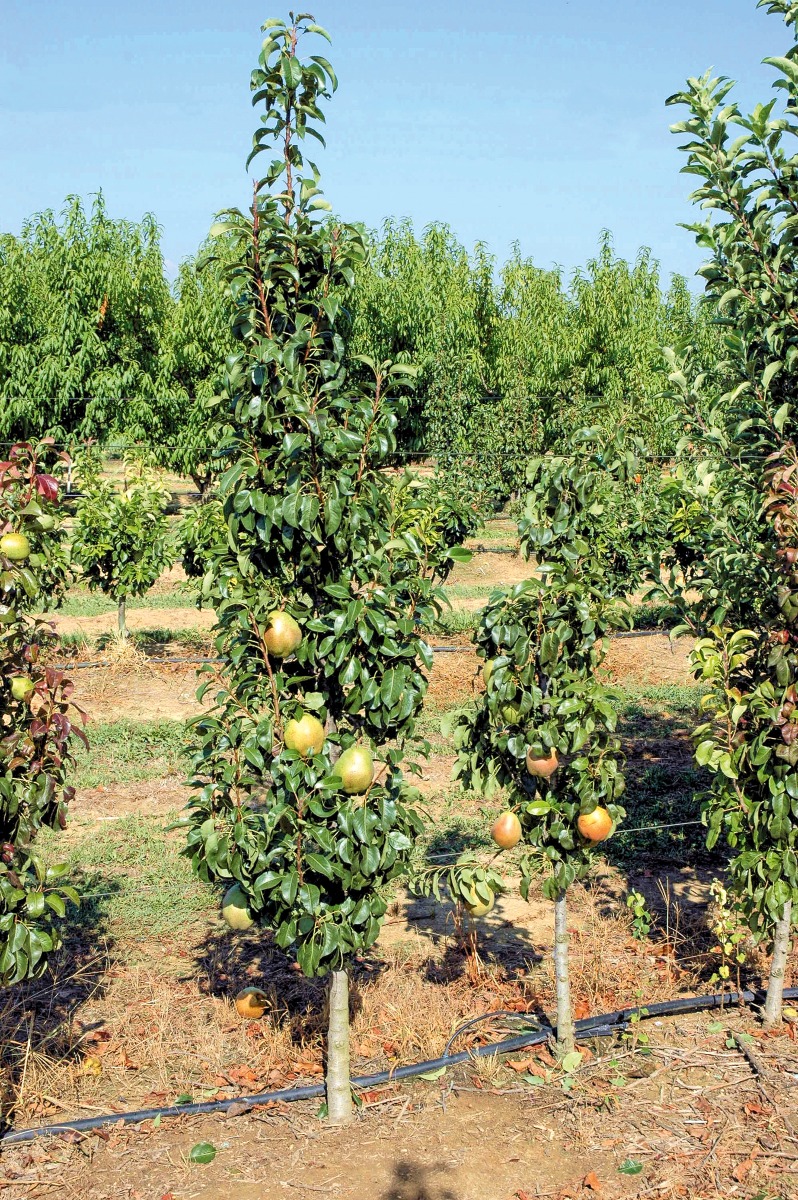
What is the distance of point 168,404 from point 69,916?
17376mm

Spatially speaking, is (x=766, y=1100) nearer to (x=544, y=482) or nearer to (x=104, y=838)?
(x=544, y=482)

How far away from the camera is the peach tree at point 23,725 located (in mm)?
3554

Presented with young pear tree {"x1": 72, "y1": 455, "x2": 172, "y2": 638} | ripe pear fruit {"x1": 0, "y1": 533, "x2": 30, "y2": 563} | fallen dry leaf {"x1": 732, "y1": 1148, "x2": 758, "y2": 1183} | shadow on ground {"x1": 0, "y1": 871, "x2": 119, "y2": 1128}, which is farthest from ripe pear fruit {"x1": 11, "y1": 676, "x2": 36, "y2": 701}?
young pear tree {"x1": 72, "y1": 455, "x2": 172, "y2": 638}

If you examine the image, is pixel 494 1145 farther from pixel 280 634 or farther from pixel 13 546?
pixel 13 546

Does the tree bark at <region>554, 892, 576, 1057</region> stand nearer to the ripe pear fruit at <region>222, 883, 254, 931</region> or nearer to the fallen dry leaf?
the fallen dry leaf

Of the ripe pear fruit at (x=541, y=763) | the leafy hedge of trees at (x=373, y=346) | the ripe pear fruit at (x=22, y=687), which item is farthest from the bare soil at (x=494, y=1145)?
the leafy hedge of trees at (x=373, y=346)

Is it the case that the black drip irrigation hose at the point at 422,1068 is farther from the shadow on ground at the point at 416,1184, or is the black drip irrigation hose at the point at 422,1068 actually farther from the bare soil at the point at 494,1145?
the shadow on ground at the point at 416,1184

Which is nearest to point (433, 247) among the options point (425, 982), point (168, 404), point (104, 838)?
point (168, 404)

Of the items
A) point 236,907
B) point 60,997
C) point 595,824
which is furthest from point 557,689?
point 60,997

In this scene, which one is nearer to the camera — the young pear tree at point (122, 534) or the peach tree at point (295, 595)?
the peach tree at point (295, 595)

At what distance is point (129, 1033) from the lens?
15.4 feet

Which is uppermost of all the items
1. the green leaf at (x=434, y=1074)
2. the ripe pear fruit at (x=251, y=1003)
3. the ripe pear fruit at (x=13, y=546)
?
the ripe pear fruit at (x=13, y=546)

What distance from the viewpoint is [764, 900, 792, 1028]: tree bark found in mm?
4676

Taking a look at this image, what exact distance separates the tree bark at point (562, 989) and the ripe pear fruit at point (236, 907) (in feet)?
4.18
